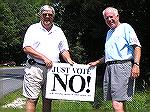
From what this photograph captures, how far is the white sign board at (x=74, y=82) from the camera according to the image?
248 inches

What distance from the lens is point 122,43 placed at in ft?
19.1

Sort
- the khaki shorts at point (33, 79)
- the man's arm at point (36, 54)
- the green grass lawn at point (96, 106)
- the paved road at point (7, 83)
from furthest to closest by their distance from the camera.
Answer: the paved road at point (7, 83)
the green grass lawn at point (96, 106)
the khaki shorts at point (33, 79)
the man's arm at point (36, 54)

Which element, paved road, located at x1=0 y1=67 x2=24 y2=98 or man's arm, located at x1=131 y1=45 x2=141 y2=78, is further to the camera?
paved road, located at x1=0 y1=67 x2=24 y2=98

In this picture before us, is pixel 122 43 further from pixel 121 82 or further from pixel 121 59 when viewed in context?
pixel 121 82

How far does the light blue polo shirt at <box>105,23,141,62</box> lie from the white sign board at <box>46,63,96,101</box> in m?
0.60

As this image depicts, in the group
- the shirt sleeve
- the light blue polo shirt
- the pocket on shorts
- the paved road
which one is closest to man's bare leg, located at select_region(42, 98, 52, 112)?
the pocket on shorts

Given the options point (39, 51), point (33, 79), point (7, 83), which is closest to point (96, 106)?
point (33, 79)

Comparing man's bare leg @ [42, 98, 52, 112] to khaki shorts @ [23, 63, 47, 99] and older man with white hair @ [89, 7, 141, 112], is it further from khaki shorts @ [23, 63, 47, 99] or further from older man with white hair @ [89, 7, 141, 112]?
older man with white hair @ [89, 7, 141, 112]

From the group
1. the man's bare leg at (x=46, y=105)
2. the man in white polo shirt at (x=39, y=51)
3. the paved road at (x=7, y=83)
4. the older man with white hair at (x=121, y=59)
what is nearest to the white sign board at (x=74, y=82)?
the man's bare leg at (x=46, y=105)

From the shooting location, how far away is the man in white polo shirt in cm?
599

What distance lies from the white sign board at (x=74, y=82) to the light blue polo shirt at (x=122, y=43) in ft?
1.96

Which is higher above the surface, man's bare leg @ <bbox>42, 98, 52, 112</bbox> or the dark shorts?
the dark shorts

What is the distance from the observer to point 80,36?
1931cm

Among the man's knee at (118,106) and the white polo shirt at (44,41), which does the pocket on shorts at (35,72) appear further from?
the man's knee at (118,106)
